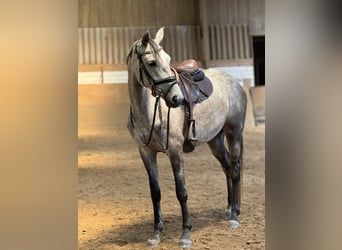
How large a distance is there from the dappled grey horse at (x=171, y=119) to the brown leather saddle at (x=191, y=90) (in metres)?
0.04

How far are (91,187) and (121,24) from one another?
526 centimetres

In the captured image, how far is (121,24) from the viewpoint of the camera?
29.6 feet

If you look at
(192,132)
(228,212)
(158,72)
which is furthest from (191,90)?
(228,212)

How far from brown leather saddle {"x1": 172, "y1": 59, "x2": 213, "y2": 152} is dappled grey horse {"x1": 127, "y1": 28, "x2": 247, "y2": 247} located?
38 millimetres

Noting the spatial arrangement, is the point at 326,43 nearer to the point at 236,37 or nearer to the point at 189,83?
the point at 189,83

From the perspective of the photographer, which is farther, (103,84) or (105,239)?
(103,84)

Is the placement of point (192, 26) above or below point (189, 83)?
above

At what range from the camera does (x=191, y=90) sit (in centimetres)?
267

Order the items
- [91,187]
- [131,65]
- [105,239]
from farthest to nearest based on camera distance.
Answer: [91,187]
[105,239]
[131,65]

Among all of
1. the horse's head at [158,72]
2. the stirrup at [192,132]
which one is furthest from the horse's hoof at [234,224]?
the horse's head at [158,72]

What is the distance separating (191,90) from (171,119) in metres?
0.27

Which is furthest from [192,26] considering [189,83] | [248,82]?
[189,83]

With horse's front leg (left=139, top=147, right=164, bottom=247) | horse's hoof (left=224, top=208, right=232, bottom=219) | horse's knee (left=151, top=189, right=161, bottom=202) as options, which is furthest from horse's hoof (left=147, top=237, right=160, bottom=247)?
horse's hoof (left=224, top=208, right=232, bottom=219)

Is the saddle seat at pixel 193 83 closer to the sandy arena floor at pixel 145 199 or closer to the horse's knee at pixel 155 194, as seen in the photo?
the horse's knee at pixel 155 194
